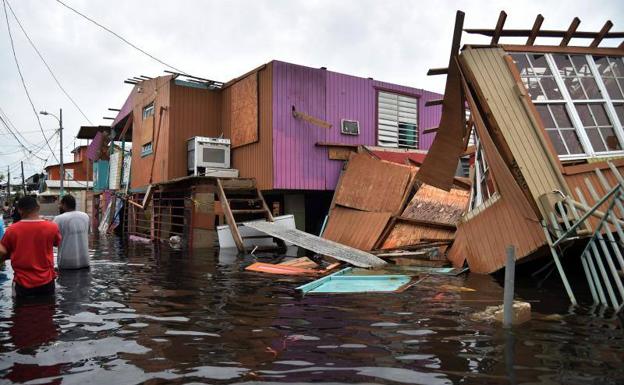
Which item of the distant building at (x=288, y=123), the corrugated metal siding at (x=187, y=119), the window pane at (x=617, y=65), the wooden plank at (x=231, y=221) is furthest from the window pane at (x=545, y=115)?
the corrugated metal siding at (x=187, y=119)

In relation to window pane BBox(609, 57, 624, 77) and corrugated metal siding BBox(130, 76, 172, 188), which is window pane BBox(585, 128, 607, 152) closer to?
window pane BBox(609, 57, 624, 77)

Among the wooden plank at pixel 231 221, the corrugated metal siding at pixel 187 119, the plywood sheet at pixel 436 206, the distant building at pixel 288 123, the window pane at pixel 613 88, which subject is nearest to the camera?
the window pane at pixel 613 88

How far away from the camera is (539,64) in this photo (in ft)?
Answer: 29.6

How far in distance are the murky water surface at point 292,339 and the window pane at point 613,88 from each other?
13.5 ft

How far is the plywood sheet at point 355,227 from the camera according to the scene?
1330cm

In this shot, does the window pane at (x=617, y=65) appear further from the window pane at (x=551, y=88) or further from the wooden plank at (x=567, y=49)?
the window pane at (x=551, y=88)

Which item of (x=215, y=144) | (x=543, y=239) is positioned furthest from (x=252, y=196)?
(x=543, y=239)

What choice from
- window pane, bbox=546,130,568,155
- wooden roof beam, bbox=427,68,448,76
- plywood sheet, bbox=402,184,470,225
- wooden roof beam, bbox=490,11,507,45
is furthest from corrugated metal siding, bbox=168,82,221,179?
window pane, bbox=546,130,568,155

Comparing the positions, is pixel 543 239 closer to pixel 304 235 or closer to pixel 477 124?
pixel 477 124

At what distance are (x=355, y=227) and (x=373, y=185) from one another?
1.46 metres

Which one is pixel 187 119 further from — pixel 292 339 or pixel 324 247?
pixel 292 339

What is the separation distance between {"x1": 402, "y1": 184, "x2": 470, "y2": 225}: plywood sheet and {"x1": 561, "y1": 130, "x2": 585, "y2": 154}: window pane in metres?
4.51

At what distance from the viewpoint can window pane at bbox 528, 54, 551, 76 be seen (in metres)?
8.96

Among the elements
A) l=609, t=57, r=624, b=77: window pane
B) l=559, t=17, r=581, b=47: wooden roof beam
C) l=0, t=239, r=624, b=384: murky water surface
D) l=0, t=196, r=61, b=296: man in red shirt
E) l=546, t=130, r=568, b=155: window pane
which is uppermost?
l=559, t=17, r=581, b=47: wooden roof beam
